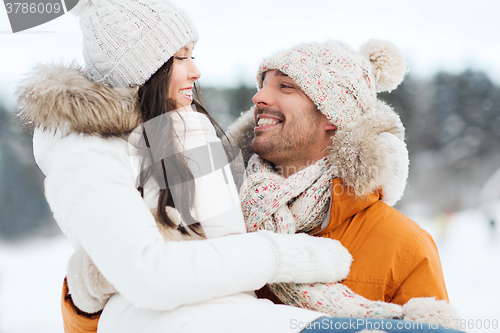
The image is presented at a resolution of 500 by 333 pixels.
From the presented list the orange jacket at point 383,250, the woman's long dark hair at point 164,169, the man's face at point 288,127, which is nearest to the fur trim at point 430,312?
the orange jacket at point 383,250

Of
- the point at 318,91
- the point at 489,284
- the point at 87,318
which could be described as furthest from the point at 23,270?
the point at 489,284

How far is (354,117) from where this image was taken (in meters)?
1.85

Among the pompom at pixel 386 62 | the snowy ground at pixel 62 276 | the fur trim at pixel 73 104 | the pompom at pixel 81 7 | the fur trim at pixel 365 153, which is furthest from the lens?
the snowy ground at pixel 62 276

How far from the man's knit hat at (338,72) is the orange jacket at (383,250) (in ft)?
1.61

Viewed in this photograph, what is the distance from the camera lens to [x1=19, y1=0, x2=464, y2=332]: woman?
913 mm

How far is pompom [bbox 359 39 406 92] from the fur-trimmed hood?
1.15 feet

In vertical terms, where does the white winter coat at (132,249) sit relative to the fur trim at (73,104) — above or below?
below

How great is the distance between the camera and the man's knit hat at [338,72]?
1853mm

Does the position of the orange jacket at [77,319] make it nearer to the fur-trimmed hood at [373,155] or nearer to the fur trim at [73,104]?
the fur trim at [73,104]

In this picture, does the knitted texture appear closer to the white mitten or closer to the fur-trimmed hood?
the fur-trimmed hood

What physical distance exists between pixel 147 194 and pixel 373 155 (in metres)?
0.94

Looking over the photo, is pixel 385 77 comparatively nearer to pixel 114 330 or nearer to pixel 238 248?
pixel 238 248

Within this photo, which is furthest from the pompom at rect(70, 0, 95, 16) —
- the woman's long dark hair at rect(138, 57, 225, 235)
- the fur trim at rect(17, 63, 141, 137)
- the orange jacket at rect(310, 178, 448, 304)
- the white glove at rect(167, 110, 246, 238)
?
the orange jacket at rect(310, 178, 448, 304)

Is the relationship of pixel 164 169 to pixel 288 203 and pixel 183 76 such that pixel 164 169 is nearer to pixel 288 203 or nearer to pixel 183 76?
pixel 183 76
